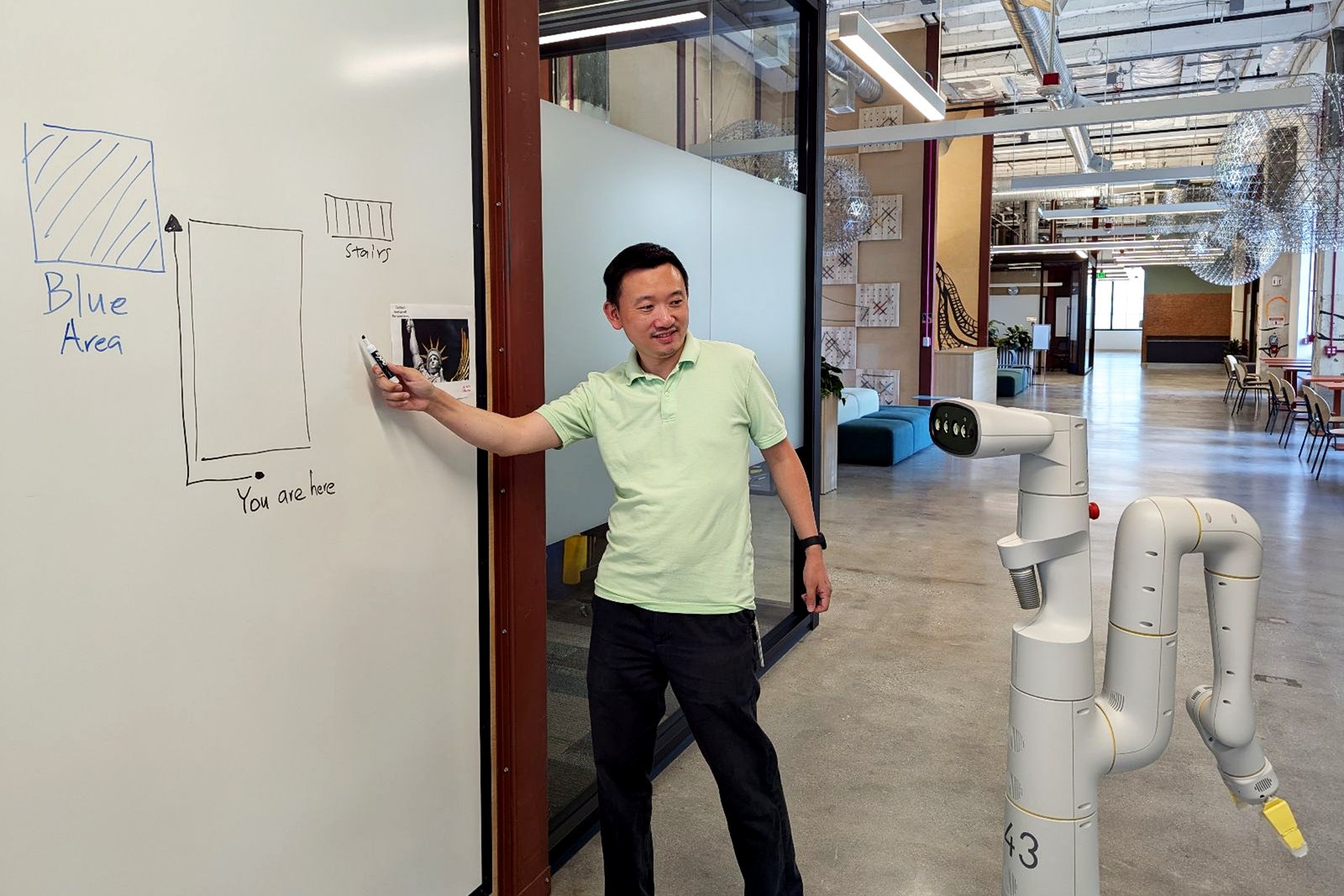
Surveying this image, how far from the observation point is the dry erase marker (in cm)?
172

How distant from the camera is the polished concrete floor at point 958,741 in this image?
8.24ft

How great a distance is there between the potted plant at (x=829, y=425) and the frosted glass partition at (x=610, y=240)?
4014mm

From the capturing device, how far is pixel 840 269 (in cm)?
1205

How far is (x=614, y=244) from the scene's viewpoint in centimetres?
263

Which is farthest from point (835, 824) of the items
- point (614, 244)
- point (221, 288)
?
point (221, 288)

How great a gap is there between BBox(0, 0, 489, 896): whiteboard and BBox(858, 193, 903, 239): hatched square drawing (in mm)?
10340

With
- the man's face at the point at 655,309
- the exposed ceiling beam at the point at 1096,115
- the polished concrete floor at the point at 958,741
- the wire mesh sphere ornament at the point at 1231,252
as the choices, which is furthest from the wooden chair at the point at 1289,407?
the man's face at the point at 655,309

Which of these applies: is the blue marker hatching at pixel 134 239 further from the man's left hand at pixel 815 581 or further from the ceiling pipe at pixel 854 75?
the ceiling pipe at pixel 854 75

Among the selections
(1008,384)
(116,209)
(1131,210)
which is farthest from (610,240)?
(1131,210)

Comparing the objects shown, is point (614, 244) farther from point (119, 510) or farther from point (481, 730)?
point (119, 510)

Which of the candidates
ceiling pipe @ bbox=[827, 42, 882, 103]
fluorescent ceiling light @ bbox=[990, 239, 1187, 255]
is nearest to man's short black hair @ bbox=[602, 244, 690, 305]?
ceiling pipe @ bbox=[827, 42, 882, 103]

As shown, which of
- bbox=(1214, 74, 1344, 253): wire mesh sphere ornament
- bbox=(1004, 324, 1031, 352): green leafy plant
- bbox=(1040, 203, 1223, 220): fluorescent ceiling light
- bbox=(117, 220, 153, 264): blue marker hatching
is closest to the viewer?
bbox=(117, 220, 153, 264): blue marker hatching

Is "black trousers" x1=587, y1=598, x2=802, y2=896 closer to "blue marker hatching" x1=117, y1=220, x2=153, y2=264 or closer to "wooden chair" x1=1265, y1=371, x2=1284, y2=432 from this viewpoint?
"blue marker hatching" x1=117, y1=220, x2=153, y2=264

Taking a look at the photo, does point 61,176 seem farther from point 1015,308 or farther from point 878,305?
point 1015,308
